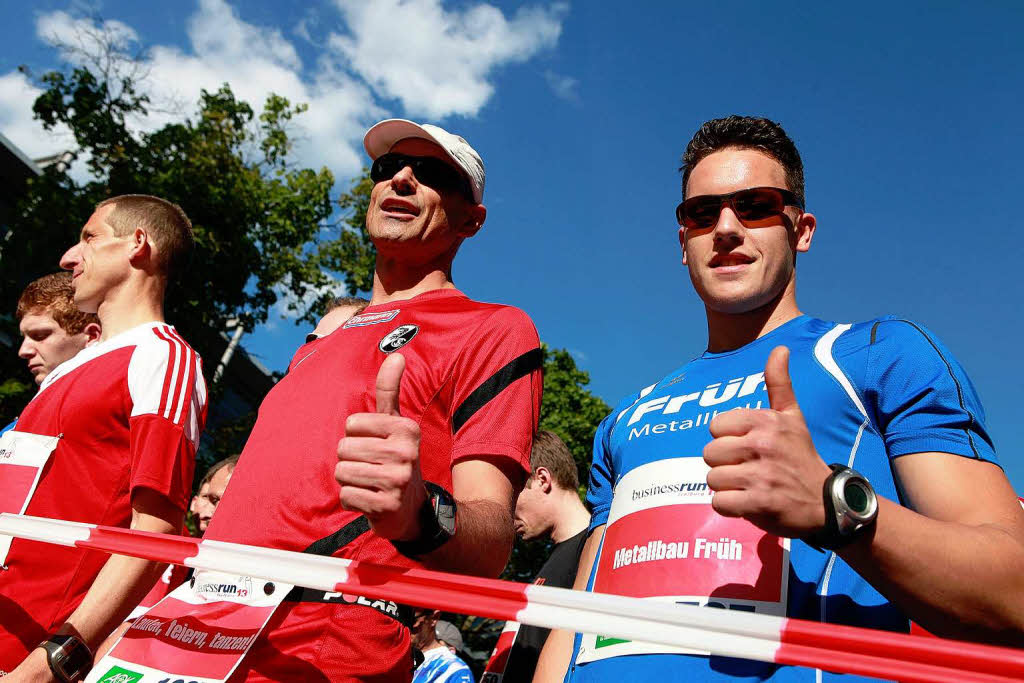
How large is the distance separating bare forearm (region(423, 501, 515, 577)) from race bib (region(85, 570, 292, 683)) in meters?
0.47

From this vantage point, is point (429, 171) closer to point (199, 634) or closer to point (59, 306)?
point (199, 634)

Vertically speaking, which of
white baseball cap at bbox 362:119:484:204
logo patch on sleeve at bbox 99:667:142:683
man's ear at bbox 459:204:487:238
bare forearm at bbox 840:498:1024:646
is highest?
white baseball cap at bbox 362:119:484:204

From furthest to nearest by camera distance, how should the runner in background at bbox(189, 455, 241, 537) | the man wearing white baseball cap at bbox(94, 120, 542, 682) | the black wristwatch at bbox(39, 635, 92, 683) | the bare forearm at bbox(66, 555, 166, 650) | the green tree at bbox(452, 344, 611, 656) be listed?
the green tree at bbox(452, 344, 611, 656), the runner in background at bbox(189, 455, 241, 537), the bare forearm at bbox(66, 555, 166, 650), the black wristwatch at bbox(39, 635, 92, 683), the man wearing white baseball cap at bbox(94, 120, 542, 682)

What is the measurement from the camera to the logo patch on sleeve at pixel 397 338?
230cm

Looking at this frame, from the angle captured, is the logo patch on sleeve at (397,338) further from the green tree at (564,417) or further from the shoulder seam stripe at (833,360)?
the green tree at (564,417)

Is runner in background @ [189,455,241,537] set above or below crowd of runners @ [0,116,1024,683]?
above

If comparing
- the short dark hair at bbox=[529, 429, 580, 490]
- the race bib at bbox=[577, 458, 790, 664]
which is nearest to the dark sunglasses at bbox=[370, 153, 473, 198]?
the race bib at bbox=[577, 458, 790, 664]

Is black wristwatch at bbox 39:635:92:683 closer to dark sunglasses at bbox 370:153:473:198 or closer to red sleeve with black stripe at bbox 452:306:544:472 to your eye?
red sleeve with black stripe at bbox 452:306:544:472

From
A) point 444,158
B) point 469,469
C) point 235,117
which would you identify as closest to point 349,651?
point 469,469

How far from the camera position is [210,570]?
1.89 meters

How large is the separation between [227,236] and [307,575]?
17.0 metres

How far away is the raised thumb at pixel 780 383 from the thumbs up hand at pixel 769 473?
0.04 m

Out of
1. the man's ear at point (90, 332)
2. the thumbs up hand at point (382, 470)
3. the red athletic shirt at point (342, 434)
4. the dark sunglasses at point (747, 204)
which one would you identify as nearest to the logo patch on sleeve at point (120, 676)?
the red athletic shirt at point (342, 434)

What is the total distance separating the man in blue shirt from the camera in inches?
52.3
